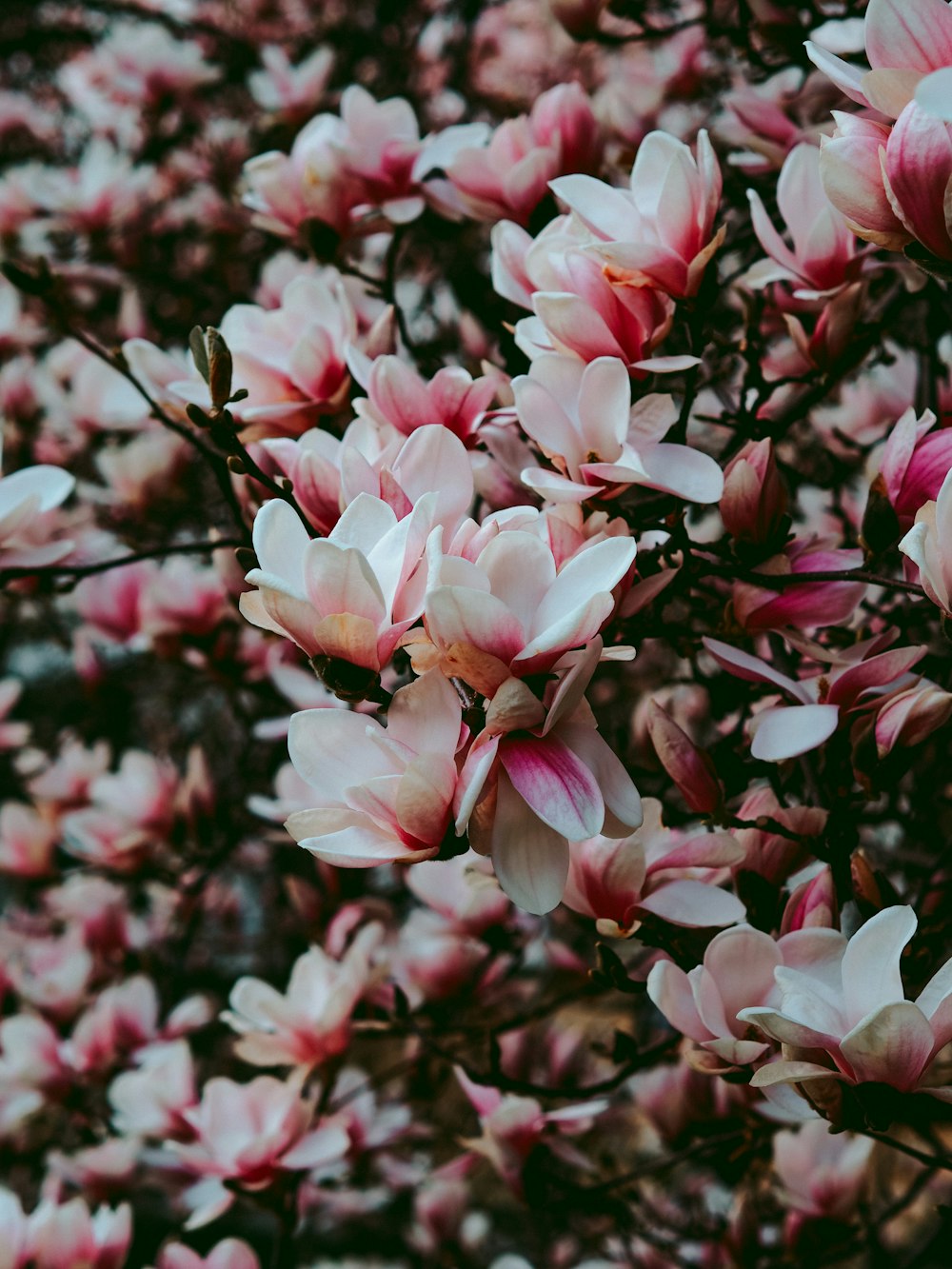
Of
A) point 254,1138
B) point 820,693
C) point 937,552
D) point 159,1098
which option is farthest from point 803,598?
point 159,1098

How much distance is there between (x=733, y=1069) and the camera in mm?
691

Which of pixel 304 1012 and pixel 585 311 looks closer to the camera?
pixel 585 311

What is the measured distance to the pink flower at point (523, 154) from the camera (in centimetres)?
101

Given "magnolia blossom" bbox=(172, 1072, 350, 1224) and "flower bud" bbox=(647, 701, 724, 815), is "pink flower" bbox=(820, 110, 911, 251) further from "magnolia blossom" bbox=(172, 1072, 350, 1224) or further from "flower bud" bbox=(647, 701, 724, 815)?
"magnolia blossom" bbox=(172, 1072, 350, 1224)

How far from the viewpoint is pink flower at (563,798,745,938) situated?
28.5 inches

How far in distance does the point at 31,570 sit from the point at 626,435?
0.51m

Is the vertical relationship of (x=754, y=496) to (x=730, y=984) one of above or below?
above

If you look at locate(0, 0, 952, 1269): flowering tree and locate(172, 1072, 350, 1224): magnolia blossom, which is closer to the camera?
locate(0, 0, 952, 1269): flowering tree

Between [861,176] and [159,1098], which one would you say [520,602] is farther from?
[159,1098]

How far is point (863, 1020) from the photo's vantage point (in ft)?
1.87

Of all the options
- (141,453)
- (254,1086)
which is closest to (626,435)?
(254,1086)

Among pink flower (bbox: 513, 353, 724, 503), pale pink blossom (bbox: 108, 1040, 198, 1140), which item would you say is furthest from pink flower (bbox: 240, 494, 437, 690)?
pale pink blossom (bbox: 108, 1040, 198, 1140)

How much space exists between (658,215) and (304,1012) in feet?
2.47

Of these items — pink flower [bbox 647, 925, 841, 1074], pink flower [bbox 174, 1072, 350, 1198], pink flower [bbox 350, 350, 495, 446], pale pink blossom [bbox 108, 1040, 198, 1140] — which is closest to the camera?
pink flower [bbox 647, 925, 841, 1074]
